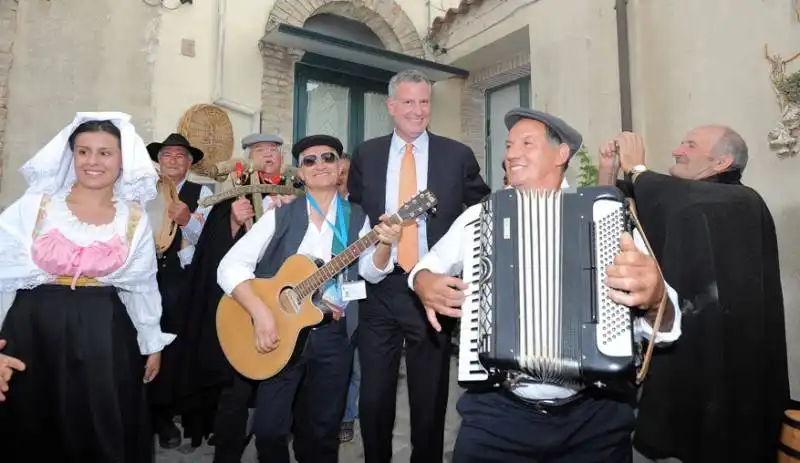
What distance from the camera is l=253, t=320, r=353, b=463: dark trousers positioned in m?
2.69

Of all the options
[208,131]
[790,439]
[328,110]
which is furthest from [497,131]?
[790,439]

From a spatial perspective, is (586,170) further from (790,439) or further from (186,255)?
(186,255)

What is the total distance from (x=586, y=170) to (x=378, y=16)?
3.55 meters

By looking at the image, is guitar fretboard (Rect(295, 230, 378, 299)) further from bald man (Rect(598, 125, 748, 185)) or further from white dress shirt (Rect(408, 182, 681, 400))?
bald man (Rect(598, 125, 748, 185))

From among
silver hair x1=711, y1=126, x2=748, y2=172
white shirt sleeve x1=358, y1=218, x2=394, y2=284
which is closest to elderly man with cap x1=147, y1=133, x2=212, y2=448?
white shirt sleeve x1=358, y1=218, x2=394, y2=284

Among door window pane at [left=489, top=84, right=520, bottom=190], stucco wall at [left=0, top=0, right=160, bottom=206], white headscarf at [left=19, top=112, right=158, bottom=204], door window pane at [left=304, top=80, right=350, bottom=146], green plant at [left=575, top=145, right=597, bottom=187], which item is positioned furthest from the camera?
door window pane at [left=489, top=84, right=520, bottom=190]

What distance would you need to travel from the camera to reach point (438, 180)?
9.93 feet

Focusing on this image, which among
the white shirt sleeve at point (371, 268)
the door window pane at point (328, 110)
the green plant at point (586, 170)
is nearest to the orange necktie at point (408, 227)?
the white shirt sleeve at point (371, 268)

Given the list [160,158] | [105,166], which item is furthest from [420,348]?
[160,158]

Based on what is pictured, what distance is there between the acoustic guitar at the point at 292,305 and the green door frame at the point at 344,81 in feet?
13.5

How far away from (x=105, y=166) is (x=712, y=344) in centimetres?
298

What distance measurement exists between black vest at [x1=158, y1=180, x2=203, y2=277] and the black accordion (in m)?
2.62

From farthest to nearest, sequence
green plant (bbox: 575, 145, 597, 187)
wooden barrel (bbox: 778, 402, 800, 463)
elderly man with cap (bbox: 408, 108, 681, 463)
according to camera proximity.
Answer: green plant (bbox: 575, 145, 597, 187) → wooden barrel (bbox: 778, 402, 800, 463) → elderly man with cap (bbox: 408, 108, 681, 463)

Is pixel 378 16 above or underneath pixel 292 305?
above
